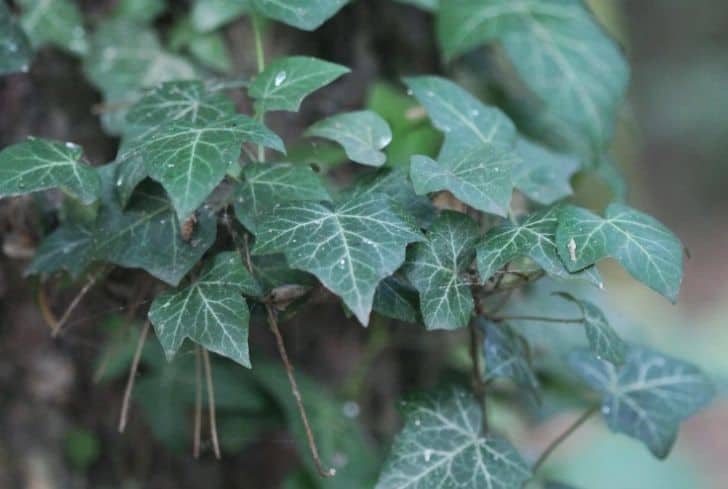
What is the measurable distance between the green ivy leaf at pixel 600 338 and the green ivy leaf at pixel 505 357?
0.12 meters

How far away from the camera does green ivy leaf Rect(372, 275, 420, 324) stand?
840 mm

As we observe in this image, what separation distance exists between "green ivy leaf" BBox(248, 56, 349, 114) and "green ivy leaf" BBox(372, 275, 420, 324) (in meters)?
0.22

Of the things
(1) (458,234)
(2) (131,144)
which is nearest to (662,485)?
(1) (458,234)

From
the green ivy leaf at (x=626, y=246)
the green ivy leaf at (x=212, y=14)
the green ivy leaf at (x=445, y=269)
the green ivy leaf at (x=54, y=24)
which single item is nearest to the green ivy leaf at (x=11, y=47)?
the green ivy leaf at (x=54, y=24)

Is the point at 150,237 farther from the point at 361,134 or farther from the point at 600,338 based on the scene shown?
the point at 600,338

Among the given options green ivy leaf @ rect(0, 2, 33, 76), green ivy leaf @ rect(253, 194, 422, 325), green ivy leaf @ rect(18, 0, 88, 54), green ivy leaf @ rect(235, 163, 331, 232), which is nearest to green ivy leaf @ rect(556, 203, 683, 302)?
green ivy leaf @ rect(253, 194, 422, 325)

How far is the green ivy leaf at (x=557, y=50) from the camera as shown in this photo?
1254mm

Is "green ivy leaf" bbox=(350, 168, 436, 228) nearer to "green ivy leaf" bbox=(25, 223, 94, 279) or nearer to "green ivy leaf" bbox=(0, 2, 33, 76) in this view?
"green ivy leaf" bbox=(25, 223, 94, 279)

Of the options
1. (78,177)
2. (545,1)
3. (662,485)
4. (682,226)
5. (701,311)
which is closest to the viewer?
(78,177)

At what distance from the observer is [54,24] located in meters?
1.30

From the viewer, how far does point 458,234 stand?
0.84 m

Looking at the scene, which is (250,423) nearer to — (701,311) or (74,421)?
(74,421)

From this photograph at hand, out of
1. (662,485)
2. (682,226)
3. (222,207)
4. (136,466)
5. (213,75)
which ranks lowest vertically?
(682,226)

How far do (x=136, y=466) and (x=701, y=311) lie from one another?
4398 millimetres
